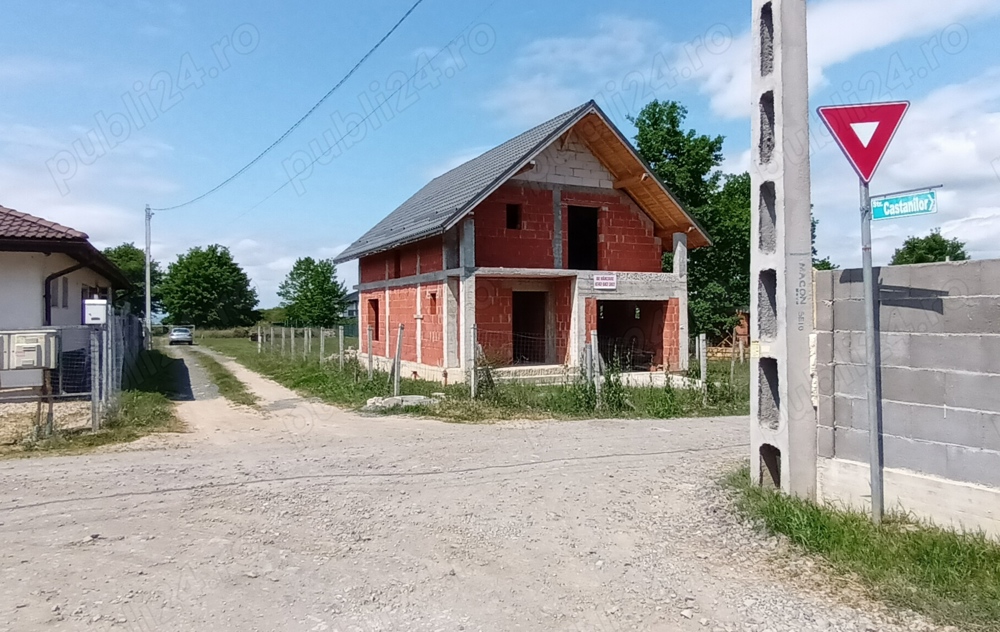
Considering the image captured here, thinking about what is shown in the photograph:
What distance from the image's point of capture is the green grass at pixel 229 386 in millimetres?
14780

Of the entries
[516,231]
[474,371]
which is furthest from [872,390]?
[516,231]

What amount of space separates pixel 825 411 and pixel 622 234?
13624mm

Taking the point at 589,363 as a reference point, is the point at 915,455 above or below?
below

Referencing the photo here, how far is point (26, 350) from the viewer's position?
31.0ft

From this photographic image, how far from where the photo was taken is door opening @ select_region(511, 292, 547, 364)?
19.1 m

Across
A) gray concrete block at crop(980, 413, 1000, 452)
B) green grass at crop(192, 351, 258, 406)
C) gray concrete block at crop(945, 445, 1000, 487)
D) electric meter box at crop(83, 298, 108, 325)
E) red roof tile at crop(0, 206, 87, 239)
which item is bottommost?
green grass at crop(192, 351, 258, 406)

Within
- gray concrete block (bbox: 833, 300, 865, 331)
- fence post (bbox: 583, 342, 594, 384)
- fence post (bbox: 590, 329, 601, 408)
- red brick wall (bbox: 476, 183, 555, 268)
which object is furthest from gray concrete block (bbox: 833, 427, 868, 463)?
red brick wall (bbox: 476, 183, 555, 268)

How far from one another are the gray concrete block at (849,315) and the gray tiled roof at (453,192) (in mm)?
10797

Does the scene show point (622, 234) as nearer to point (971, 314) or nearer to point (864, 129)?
point (864, 129)

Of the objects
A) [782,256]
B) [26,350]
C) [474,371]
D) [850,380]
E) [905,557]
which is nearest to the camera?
[905,557]

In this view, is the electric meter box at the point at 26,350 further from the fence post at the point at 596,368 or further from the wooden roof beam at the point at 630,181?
the wooden roof beam at the point at 630,181

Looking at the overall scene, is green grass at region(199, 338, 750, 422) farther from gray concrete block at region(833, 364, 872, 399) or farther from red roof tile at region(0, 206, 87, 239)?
gray concrete block at region(833, 364, 872, 399)

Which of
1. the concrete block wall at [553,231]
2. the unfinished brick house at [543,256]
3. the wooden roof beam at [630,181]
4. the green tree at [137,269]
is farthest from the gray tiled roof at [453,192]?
the green tree at [137,269]

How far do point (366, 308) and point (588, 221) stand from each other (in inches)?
327
